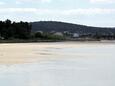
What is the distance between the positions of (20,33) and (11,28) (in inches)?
217

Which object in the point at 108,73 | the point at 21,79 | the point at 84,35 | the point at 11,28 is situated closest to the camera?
the point at 21,79

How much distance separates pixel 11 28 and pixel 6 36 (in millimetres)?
2944

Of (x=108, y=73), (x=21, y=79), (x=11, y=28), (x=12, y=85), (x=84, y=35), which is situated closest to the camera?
(x=12, y=85)

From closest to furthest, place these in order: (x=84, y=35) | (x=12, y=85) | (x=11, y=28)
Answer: (x=12, y=85) → (x=11, y=28) → (x=84, y=35)

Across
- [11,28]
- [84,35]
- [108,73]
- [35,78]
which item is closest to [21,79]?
[35,78]

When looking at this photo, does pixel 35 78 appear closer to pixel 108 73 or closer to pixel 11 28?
pixel 108 73

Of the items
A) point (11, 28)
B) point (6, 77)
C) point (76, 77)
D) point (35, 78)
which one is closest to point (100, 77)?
point (76, 77)

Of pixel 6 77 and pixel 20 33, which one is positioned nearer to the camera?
pixel 6 77

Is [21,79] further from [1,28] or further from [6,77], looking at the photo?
[1,28]

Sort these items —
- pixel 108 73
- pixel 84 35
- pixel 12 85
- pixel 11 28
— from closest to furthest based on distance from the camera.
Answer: pixel 12 85
pixel 108 73
pixel 11 28
pixel 84 35

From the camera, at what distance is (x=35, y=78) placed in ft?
74.0

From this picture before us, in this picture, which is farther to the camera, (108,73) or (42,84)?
(108,73)

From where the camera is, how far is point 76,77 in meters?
23.2

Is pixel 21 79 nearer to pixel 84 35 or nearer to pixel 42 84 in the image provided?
pixel 42 84
